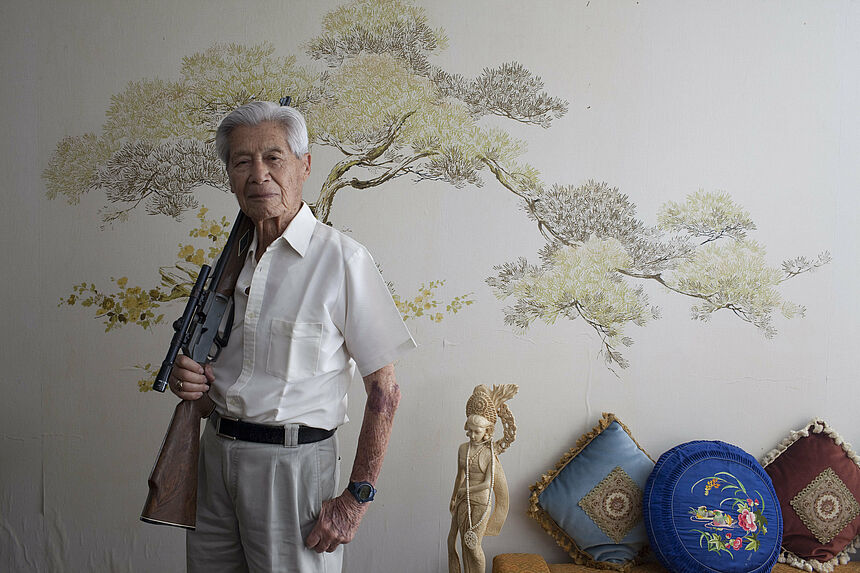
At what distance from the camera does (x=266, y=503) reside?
4.89 feet

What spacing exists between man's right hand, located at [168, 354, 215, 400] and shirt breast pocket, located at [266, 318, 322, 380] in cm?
17

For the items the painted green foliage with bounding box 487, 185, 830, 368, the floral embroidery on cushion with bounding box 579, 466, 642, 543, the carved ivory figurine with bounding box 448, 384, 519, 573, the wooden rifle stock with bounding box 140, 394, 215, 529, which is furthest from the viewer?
the painted green foliage with bounding box 487, 185, 830, 368

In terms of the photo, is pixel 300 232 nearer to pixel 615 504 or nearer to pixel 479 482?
pixel 479 482

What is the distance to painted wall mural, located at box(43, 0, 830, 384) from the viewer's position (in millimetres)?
2299

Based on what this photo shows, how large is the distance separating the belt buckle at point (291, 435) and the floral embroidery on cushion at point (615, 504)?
3.86 ft

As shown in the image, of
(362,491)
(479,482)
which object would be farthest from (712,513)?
(362,491)

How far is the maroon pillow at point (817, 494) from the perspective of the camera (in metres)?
2.26

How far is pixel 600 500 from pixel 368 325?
3.96ft

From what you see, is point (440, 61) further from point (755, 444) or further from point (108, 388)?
point (755, 444)

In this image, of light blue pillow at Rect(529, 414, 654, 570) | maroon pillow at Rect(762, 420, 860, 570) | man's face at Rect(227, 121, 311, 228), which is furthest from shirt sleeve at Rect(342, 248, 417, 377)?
maroon pillow at Rect(762, 420, 860, 570)

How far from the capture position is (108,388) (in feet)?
7.55

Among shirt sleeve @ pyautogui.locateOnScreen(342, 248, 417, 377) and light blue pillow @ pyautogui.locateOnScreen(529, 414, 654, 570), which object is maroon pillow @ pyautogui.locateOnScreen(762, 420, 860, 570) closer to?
light blue pillow @ pyautogui.locateOnScreen(529, 414, 654, 570)

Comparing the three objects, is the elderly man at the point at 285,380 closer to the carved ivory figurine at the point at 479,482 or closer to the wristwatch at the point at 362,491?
the wristwatch at the point at 362,491

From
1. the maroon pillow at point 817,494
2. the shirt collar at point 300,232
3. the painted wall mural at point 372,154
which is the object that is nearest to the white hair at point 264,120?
the shirt collar at point 300,232
